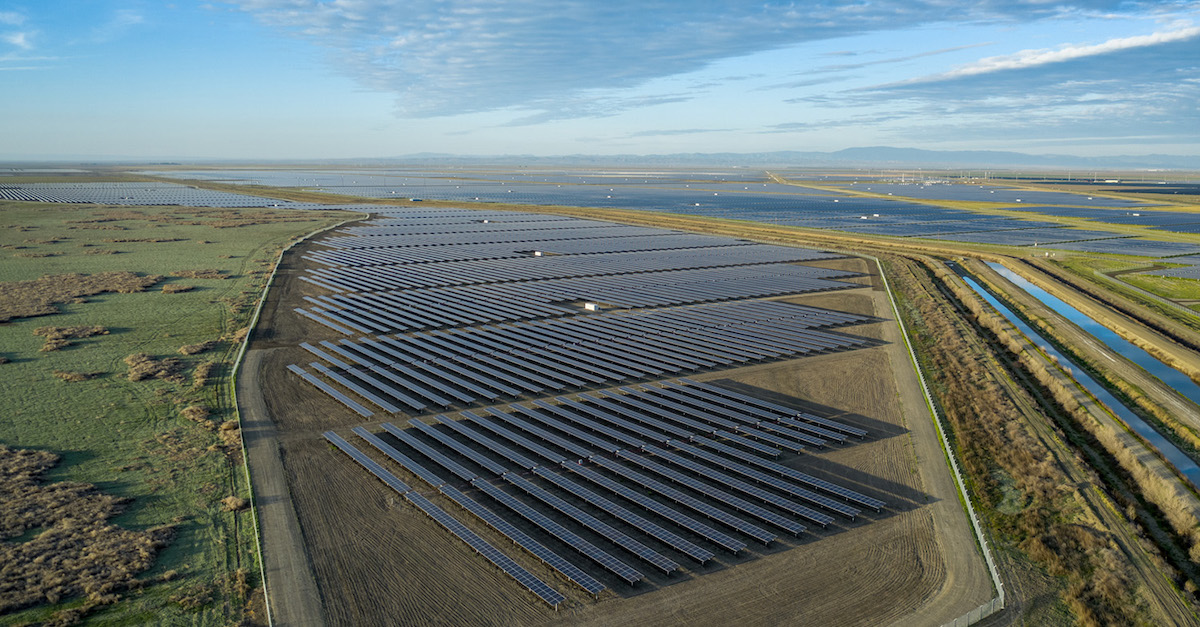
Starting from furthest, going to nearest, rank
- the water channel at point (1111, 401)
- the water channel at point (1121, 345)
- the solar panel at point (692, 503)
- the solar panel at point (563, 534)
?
the water channel at point (1121, 345) < the water channel at point (1111, 401) < the solar panel at point (692, 503) < the solar panel at point (563, 534)

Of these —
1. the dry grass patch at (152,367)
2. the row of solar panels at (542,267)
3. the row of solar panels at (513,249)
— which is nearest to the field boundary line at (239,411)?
the dry grass patch at (152,367)

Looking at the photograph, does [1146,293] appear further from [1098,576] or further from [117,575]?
[117,575]

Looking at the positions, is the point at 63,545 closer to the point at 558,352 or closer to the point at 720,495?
the point at 720,495

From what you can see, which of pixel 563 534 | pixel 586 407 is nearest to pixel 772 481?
pixel 563 534

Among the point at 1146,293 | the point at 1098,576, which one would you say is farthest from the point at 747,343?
the point at 1146,293

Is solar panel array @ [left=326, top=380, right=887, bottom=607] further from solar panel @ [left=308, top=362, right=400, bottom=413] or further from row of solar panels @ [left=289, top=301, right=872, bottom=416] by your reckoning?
row of solar panels @ [left=289, top=301, right=872, bottom=416]

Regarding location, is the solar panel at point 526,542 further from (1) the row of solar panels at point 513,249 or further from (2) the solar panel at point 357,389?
(1) the row of solar panels at point 513,249
